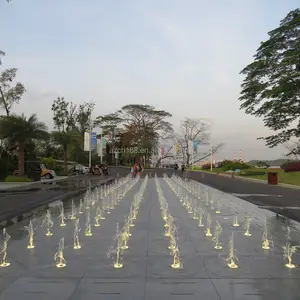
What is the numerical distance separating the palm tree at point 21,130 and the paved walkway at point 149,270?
19467mm

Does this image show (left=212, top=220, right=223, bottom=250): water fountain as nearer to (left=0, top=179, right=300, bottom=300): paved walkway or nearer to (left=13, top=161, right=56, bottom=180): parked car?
(left=0, top=179, right=300, bottom=300): paved walkway

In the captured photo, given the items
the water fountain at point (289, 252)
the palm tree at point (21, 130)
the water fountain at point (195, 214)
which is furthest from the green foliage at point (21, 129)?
the water fountain at point (289, 252)

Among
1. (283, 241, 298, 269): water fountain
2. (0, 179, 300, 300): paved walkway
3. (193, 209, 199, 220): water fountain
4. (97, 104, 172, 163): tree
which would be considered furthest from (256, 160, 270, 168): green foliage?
(283, 241, 298, 269): water fountain

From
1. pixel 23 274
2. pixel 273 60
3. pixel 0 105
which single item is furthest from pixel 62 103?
pixel 23 274

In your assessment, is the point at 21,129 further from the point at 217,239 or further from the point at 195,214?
the point at 217,239

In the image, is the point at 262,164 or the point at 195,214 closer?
the point at 195,214

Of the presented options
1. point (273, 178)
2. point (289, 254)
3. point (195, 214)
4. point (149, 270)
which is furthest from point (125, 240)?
point (273, 178)

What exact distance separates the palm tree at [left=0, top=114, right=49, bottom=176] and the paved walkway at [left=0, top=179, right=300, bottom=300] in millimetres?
19467

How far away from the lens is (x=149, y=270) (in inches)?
180

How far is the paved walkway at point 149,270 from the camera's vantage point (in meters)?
3.78

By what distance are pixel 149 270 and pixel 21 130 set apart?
23.2 meters

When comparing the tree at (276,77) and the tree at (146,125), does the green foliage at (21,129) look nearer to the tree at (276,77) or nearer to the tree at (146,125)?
the tree at (276,77)

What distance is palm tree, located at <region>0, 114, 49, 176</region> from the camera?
2511 centimetres

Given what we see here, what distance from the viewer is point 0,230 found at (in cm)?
743
